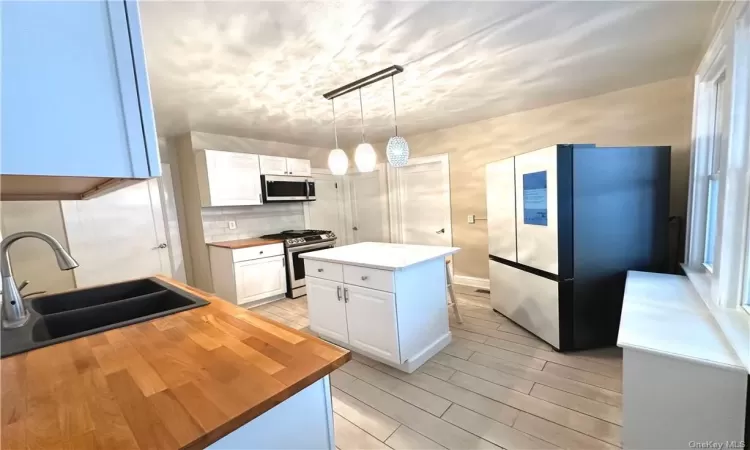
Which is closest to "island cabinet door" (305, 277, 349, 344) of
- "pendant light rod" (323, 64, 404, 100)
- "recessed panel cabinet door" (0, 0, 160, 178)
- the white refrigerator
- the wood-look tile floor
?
the wood-look tile floor

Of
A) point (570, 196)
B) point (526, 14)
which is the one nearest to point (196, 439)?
point (526, 14)

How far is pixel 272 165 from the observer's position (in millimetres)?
4234

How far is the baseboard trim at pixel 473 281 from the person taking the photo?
162 inches

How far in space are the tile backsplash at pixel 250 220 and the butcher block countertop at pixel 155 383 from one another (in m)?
3.14

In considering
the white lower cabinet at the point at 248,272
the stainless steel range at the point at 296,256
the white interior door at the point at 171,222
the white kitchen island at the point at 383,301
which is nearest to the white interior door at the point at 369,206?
the stainless steel range at the point at 296,256

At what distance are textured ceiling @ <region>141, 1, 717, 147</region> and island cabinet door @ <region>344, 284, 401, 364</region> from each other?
168 centimetres

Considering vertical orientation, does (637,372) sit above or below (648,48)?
below

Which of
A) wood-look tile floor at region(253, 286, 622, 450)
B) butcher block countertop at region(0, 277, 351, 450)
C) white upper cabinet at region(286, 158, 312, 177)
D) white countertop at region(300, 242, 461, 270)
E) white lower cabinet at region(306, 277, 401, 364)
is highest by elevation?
white upper cabinet at region(286, 158, 312, 177)

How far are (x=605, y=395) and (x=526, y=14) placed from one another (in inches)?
92.5

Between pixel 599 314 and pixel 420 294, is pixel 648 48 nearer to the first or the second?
pixel 599 314

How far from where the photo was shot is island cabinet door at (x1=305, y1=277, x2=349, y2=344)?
2.50 meters

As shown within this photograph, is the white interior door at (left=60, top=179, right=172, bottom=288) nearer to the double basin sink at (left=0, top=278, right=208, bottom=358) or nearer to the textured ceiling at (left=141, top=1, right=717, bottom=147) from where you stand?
the textured ceiling at (left=141, top=1, right=717, bottom=147)

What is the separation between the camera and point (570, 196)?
2.28 m

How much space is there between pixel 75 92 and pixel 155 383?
0.71m
